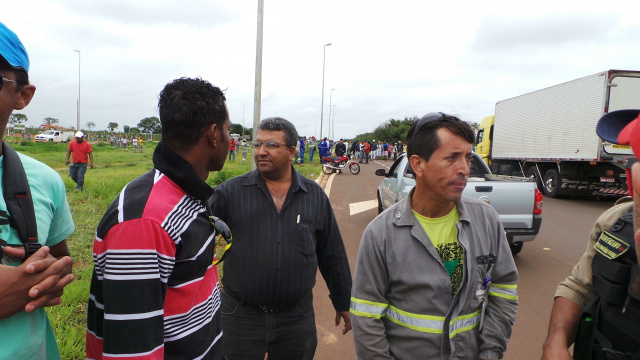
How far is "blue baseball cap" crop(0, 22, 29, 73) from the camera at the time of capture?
1251 mm

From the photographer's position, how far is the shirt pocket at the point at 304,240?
8.35 feet

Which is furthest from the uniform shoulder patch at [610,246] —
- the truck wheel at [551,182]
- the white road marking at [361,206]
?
the truck wheel at [551,182]

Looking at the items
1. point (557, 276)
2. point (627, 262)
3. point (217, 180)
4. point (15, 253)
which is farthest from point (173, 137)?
point (217, 180)

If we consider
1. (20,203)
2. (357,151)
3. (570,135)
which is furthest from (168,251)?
(357,151)

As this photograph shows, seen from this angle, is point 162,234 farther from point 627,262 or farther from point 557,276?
point 557,276

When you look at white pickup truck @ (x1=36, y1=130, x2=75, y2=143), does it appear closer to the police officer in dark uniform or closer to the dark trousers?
the dark trousers

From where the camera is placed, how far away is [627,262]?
144cm

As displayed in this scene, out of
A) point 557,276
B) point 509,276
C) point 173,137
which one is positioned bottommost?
point 557,276

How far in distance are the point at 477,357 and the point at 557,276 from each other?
14.4 ft

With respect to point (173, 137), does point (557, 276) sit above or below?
below

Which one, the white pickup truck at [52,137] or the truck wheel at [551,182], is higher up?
the white pickup truck at [52,137]

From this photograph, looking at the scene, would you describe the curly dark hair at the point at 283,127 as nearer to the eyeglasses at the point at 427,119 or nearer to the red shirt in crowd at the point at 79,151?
the eyeglasses at the point at 427,119

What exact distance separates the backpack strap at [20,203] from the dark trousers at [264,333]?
1373 mm

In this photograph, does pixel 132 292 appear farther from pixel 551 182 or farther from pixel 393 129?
pixel 393 129
